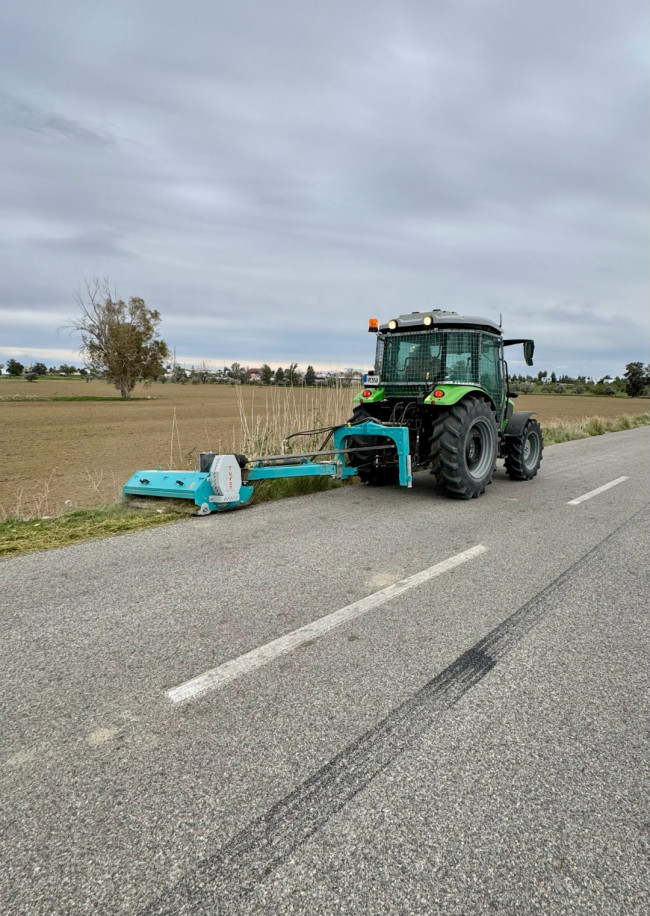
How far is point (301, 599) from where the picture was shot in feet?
10.6

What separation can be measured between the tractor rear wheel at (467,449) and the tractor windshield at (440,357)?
413 mm

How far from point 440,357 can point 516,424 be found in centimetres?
186

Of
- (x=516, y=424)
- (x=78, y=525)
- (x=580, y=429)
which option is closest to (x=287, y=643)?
(x=78, y=525)

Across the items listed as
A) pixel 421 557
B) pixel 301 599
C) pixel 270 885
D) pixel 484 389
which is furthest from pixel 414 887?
pixel 484 389

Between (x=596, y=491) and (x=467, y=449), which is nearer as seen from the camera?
(x=467, y=449)

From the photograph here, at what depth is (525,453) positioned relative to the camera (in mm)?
7828

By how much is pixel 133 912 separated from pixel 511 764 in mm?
1276

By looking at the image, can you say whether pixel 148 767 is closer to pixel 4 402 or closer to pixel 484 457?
pixel 484 457

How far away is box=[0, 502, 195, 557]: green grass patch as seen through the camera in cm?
442

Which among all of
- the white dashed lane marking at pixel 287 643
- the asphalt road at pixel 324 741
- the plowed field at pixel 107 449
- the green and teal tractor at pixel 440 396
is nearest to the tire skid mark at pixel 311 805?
the asphalt road at pixel 324 741

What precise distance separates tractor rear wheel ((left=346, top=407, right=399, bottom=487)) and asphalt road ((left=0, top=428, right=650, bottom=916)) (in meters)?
2.94

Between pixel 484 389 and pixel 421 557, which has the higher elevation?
pixel 484 389

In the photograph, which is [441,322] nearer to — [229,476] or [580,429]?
[229,476]

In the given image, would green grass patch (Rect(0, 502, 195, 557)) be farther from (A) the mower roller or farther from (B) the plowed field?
(B) the plowed field
